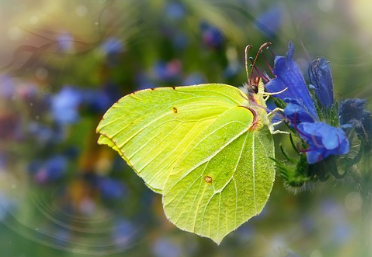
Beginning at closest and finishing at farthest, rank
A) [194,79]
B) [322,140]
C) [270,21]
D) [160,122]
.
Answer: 1. [322,140]
2. [160,122]
3. [270,21]
4. [194,79]

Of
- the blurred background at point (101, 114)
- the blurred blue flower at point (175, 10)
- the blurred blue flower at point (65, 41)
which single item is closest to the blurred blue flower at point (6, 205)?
the blurred background at point (101, 114)

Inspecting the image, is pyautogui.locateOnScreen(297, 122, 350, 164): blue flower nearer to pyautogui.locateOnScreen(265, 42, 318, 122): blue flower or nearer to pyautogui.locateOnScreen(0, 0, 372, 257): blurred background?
pyautogui.locateOnScreen(265, 42, 318, 122): blue flower

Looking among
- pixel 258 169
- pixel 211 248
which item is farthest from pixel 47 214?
pixel 258 169

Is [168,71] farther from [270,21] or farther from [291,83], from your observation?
[291,83]

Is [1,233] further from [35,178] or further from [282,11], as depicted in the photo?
[282,11]

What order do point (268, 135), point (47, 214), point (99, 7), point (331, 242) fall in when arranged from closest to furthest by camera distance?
point (268, 135), point (331, 242), point (99, 7), point (47, 214)

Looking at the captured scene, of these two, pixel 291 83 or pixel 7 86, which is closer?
pixel 291 83

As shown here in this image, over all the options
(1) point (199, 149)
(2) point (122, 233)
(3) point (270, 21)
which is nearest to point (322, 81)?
(1) point (199, 149)
